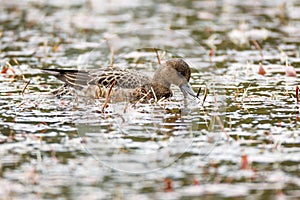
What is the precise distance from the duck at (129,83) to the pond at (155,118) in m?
0.16

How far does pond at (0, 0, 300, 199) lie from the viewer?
6742mm

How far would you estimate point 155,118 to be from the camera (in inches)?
358

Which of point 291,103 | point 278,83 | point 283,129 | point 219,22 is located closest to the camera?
point 283,129

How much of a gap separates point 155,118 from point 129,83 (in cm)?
136

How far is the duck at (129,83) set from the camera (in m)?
10.2

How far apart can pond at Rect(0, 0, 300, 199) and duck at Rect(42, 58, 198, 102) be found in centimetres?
16

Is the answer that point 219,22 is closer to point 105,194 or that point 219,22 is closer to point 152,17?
point 152,17

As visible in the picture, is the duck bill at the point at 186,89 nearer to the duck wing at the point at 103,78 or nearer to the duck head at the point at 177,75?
the duck head at the point at 177,75

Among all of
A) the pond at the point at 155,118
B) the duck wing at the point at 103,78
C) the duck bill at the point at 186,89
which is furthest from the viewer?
the duck wing at the point at 103,78

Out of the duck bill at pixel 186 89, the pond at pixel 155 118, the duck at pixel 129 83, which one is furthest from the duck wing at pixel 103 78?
the duck bill at pixel 186 89

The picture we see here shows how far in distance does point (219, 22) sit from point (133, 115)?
28.1 ft

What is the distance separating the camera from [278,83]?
11375 millimetres

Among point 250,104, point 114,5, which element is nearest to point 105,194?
point 250,104

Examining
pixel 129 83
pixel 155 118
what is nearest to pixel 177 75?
pixel 129 83
